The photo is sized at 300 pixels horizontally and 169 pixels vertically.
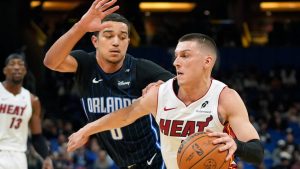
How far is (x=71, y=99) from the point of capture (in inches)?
762

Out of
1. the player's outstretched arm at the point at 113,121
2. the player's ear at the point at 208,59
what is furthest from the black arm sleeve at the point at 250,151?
the player's outstretched arm at the point at 113,121

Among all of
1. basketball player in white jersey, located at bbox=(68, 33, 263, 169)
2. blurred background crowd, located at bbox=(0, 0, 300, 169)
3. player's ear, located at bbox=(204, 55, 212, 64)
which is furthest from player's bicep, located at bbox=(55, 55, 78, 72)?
blurred background crowd, located at bbox=(0, 0, 300, 169)

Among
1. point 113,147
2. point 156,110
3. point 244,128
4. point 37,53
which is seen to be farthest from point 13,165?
point 37,53

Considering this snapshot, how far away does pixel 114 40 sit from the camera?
5996 mm

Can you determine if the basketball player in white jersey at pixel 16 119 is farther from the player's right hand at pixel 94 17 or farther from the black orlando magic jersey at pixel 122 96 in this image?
the player's right hand at pixel 94 17

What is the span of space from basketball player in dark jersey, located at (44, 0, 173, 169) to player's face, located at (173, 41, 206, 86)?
0.96 m

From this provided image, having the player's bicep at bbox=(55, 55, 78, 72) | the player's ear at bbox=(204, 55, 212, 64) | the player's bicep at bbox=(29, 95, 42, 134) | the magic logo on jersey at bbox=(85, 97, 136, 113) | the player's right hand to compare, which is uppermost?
the player's right hand

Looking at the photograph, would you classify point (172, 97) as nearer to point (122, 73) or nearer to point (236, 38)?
point (122, 73)

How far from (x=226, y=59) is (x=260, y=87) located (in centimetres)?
143

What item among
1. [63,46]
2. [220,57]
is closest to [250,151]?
[63,46]

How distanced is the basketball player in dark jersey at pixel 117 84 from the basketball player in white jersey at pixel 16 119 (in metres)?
2.23

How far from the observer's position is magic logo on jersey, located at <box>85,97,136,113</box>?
6.22 meters

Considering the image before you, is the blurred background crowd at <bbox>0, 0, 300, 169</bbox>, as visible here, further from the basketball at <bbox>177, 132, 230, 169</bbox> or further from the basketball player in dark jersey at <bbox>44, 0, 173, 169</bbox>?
the basketball at <bbox>177, 132, 230, 169</bbox>

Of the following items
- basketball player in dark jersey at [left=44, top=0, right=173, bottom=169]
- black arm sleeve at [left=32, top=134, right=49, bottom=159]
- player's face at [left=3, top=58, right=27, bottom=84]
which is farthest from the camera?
black arm sleeve at [left=32, top=134, right=49, bottom=159]
